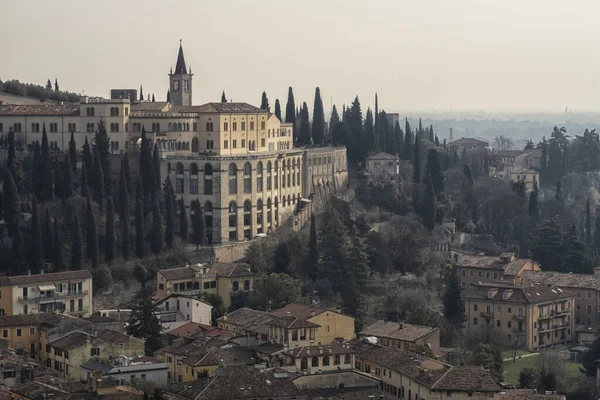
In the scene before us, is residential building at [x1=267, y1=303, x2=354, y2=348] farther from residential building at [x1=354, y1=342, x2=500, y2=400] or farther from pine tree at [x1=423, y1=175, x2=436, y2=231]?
pine tree at [x1=423, y1=175, x2=436, y2=231]

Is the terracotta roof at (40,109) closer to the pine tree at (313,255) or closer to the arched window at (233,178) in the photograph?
the arched window at (233,178)

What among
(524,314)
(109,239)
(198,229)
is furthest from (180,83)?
(524,314)

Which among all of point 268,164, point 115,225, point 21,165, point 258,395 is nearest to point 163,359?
point 258,395

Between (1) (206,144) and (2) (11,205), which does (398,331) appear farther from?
(1) (206,144)

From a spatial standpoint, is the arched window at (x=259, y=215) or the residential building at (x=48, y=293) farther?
the arched window at (x=259, y=215)

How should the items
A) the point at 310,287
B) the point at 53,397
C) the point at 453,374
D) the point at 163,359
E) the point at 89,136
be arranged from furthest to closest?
1. the point at 89,136
2. the point at 310,287
3. the point at 163,359
4. the point at 453,374
5. the point at 53,397

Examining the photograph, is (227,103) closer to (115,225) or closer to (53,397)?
(115,225)

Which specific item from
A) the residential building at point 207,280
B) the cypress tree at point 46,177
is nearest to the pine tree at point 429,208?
the residential building at point 207,280
